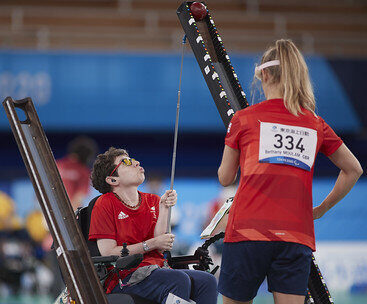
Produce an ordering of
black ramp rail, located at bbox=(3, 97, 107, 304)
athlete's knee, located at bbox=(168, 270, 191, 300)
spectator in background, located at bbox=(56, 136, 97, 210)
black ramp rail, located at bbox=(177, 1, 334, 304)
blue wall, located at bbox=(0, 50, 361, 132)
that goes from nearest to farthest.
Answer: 1. black ramp rail, located at bbox=(3, 97, 107, 304)
2. athlete's knee, located at bbox=(168, 270, 191, 300)
3. black ramp rail, located at bbox=(177, 1, 334, 304)
4. spectator in background, located at bbox=(56, 136, 97, 210)
5. blue wall, located at bbox=(0, 50, 361, 132)

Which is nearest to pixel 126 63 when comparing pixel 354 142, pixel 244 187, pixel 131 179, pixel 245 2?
pixel 245 2

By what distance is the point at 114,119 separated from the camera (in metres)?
8.98

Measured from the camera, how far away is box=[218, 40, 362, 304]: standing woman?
2.44m

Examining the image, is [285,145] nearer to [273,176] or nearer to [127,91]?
[273,176]

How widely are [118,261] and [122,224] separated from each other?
15.2 inches

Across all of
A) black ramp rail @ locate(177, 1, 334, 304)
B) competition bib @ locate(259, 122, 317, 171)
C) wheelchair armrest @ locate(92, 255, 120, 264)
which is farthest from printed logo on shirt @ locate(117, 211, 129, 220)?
competition bib @ locate(259, 122, 317, 171)

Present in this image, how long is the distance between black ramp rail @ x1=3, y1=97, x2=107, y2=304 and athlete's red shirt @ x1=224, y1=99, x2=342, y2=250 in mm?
834

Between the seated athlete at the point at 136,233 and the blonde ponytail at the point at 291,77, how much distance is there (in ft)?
3.49

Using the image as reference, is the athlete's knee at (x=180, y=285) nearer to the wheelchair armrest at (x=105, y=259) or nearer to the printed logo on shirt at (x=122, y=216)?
the wheelchair armrest at (x=105, y=259)

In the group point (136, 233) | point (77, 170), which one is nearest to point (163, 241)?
point (136, 233)

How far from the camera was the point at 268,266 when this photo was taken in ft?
8.17

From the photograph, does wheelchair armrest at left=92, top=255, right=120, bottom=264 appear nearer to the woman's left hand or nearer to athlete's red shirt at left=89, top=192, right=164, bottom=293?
athlete's red shirt at left=89, top=192, right=164, bottom=293

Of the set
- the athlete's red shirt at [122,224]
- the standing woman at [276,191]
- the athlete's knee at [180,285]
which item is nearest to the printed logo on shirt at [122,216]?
the athlete's red shirt at [122,224]

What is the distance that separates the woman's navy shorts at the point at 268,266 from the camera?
7.99 ft
